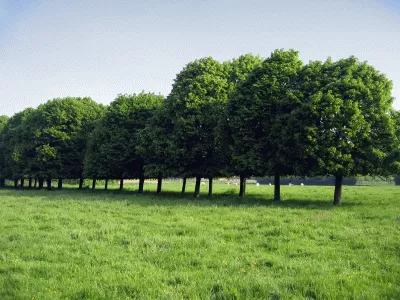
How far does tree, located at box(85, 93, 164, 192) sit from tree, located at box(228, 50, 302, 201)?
1929cm

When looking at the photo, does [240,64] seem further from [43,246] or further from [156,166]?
[43,246]

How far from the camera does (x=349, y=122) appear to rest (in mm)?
30094

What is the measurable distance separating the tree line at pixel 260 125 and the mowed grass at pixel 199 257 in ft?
34.8

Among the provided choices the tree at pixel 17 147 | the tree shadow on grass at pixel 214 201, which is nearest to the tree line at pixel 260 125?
the tree shadow on grass at pixel 214 201

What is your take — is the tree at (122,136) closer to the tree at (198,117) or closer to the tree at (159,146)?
the tree at (159,146)

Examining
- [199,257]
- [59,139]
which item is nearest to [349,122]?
[199,257]

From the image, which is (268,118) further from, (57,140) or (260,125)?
(57,140)

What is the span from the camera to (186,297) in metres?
9.27

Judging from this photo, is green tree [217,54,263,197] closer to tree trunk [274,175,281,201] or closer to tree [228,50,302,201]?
tree [228,50,302,201]

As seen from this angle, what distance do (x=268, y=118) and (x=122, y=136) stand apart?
24.6 metres

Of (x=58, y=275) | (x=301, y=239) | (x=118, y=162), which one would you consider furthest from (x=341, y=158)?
(x=118, y=162)

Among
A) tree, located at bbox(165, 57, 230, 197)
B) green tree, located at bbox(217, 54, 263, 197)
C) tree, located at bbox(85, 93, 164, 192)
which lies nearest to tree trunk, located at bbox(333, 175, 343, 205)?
green tree, located at bbox(217, 54, 263, 197)

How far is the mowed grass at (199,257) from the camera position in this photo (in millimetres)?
9617

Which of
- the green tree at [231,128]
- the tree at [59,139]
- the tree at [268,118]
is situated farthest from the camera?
the tree at [59,139]
